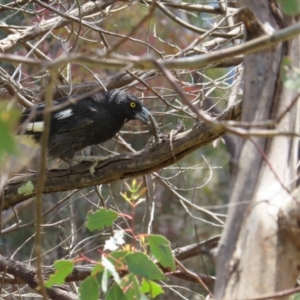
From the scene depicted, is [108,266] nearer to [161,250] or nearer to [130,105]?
[161,250]

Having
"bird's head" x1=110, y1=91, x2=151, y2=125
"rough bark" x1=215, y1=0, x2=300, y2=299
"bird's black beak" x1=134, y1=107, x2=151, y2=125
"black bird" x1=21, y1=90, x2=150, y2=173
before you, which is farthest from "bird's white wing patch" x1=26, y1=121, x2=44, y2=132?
"rough bark" x1=215, y1=0, x2=300, y2=299

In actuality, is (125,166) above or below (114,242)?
below

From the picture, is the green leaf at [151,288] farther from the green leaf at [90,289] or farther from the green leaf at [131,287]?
the green leaf at [90,289]

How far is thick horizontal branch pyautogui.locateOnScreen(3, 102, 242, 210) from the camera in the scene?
3271 mm

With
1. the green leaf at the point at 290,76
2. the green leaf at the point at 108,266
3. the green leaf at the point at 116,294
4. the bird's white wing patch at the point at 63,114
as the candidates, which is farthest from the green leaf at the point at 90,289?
the bird's white wing patch at the point at 63,114

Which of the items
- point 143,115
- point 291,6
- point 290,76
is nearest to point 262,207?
point 290,76

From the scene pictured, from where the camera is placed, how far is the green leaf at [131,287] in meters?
2.09

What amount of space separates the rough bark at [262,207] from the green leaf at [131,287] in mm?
571

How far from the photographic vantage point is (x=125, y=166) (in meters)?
3.61

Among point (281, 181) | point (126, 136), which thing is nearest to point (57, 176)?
point (281, 181)

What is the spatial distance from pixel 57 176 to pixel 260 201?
8.03 ft

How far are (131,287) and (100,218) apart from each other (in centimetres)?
25

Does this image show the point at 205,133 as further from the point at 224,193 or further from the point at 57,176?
the point at 224,193

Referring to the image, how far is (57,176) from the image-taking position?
3855mm
